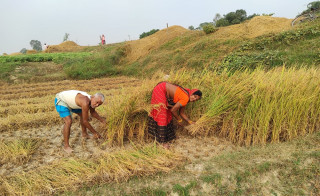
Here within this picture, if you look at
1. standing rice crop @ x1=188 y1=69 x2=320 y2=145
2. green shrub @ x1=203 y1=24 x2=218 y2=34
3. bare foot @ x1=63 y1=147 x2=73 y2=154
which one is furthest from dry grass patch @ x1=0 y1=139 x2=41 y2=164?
green shrub @ x1=203 y1=24 x2=218 y2=34

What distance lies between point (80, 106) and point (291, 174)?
113 inches

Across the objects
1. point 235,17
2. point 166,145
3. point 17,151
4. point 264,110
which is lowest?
point 166,145

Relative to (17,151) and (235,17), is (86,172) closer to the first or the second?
(17,151)

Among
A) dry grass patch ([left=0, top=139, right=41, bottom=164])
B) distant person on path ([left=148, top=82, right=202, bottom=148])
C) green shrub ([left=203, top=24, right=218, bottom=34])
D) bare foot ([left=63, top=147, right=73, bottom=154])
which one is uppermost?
green shrub ([left=203, top=24, right=218, bottom=34])

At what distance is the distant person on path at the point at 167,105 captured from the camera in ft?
9.82

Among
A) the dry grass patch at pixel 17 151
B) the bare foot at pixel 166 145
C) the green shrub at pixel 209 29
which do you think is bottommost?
the bare foot at pixel 166 145

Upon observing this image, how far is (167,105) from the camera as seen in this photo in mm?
3105

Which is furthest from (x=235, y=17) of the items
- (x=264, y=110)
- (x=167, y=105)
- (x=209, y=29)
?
(x=167, y=105)

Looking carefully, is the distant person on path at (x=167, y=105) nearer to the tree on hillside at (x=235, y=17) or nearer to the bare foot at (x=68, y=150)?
the bare foot at (x=68, y=150)

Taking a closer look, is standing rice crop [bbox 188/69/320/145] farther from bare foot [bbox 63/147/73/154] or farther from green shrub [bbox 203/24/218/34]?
green shrub [bbox 203/24/218/34]

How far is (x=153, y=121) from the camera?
328 cm

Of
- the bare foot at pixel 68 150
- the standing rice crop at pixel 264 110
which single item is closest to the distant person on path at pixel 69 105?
the bare foot at pixel 68 150

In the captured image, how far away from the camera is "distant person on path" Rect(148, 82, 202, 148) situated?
9.82 feet

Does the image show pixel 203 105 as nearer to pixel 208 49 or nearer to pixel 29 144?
pixel 29 144
